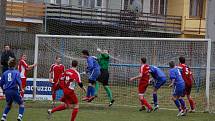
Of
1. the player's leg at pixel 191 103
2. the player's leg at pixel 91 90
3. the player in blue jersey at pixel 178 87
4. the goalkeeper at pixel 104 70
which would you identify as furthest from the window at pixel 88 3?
the player in blue jersey at pixel 178 87

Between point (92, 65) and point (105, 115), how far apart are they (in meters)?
2.58

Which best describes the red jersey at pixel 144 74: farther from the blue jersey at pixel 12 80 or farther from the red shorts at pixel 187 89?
the blue jersey at pixel 12 80

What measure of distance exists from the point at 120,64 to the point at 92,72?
8.85 feet

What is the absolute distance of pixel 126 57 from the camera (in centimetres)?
2297

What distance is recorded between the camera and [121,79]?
2223cm

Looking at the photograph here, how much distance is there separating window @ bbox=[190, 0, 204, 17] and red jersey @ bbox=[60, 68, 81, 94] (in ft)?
98.6

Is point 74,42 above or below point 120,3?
below

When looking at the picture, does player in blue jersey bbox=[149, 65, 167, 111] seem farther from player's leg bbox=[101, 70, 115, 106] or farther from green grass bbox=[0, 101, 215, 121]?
player's leg bbox=[101, 70, 115, 106]

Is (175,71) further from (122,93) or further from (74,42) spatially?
(74,42)

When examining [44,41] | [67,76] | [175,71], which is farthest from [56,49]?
[67,76]

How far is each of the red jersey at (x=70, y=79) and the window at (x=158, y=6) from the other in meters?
28.2

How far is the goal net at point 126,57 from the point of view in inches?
830

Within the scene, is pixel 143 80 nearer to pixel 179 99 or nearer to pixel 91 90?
pixel 179 99

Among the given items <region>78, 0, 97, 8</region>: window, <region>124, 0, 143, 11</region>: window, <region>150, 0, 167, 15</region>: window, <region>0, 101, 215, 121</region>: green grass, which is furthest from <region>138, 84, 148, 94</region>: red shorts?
<region>150, 0, 167, 15</region>: window
